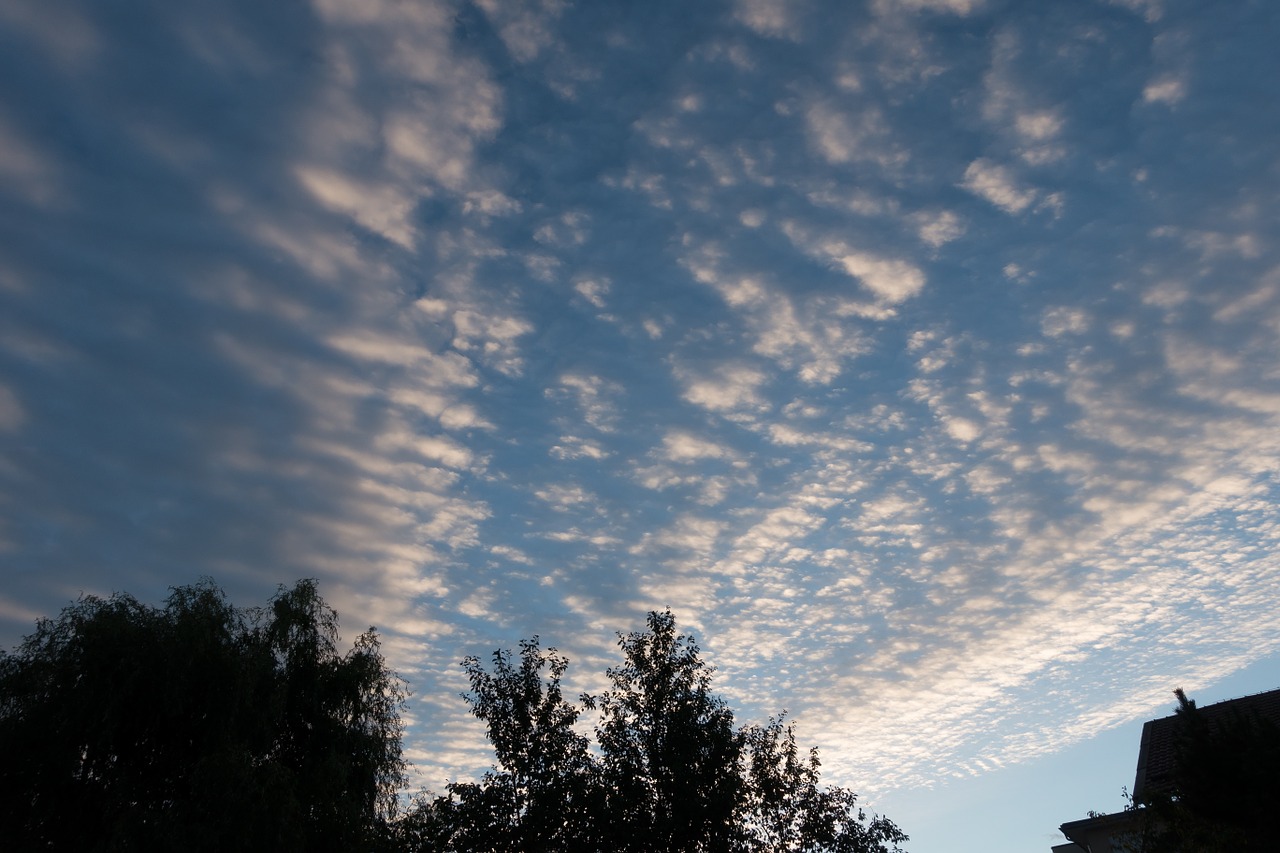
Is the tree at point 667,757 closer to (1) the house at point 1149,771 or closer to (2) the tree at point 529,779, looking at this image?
(2) the tree at point 529,779

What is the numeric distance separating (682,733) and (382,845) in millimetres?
9827

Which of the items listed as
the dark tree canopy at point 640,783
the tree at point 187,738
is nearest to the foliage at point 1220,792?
the dark tree canopy at point 640,783

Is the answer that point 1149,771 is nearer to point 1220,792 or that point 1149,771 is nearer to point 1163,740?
point 1163,740

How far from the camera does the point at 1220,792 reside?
2561 cm

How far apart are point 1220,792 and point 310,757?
26.8 meters

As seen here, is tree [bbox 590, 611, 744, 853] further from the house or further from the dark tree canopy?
the house

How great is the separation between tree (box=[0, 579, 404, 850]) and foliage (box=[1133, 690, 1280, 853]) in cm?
2140

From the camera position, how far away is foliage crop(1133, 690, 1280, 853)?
2309 cm

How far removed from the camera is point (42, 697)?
93.5ft

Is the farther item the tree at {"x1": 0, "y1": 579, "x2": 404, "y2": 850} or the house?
the house

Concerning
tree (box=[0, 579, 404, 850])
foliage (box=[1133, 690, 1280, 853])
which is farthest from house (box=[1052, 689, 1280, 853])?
tree (box=[0, 579, 404, 850])

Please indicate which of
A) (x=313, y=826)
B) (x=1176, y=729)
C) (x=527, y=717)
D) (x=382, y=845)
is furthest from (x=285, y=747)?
(x=1176, y=729)

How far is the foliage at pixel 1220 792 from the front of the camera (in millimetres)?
23094

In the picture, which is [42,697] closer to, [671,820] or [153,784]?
[153,784]
